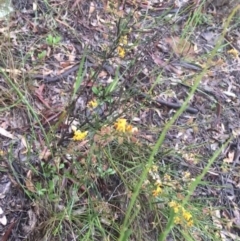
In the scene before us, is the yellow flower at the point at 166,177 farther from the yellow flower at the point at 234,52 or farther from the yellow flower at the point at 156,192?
the yellow flower at the point at 234,52

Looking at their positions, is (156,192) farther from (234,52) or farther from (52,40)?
(234,52)

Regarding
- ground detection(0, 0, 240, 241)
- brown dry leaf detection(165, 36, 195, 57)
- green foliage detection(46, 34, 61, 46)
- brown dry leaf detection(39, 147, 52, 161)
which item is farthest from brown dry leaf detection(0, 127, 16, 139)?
brown dry leaf detection(165, 36, 195, 57)

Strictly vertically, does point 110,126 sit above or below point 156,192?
above

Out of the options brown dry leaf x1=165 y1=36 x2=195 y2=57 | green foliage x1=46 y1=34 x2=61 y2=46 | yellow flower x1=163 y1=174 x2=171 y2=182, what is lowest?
yellow flower x1=163 y1=174 x2=171 y2=182

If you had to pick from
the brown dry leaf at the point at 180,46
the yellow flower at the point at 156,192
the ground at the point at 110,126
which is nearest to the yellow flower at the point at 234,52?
the ground at the point at 110,126

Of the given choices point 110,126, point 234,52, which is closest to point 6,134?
point 110,126

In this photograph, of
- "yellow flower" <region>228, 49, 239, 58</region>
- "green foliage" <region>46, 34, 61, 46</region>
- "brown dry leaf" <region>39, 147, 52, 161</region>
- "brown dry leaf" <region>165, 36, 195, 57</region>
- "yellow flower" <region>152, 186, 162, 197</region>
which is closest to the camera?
Result: "yellow flower" <region>152, 186, 162, 197</region>

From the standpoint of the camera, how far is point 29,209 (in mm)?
1873

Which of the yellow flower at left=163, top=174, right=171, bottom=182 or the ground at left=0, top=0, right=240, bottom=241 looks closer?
the ground at left=0, top=0, right=240, bottom=241

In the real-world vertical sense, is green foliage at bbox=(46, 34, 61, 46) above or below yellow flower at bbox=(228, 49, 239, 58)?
above

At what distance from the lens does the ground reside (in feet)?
6.12

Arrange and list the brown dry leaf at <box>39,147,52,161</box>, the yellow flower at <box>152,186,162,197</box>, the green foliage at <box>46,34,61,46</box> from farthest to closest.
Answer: the green foliage at <box>46,34,61,46</box>
the brown dry leaf at <box>39,147,52,161</box>
the yellow flower at <box>152,186,162,197</box>

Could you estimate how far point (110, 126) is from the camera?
1.86 m

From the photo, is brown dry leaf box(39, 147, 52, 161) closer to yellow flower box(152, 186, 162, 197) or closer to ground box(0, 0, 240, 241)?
ground box(0, 0, 240, 241)
